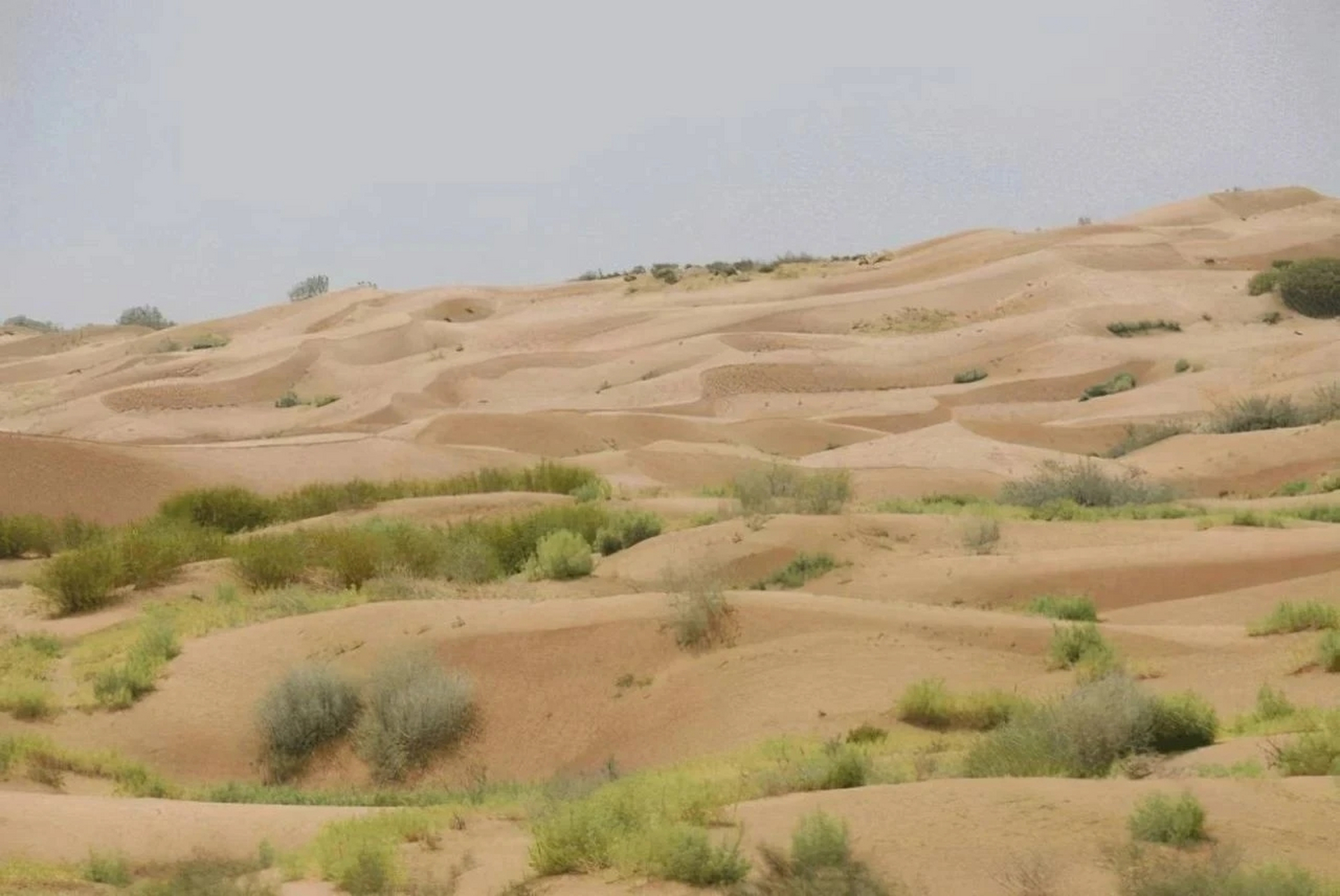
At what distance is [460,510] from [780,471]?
4582 millimetres

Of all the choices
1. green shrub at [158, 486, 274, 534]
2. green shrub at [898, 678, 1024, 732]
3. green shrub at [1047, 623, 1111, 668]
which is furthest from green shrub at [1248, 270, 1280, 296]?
green shrub at [898, 678, 1024, 732]

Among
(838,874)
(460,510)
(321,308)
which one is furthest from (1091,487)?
(321,308)

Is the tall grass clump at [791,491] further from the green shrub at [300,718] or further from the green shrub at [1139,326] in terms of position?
the green shrub at [1139,326]

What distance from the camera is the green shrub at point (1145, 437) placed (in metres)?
29.8

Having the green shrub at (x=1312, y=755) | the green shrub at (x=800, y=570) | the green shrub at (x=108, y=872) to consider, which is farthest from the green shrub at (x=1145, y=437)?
the green shrub at (x=108, y=872)

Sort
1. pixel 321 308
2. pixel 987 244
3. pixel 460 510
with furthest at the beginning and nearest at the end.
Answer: pixel 321 308 → pixel 987 244 → pixel 460 510

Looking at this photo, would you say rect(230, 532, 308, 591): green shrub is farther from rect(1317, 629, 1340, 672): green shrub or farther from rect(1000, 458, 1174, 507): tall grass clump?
rect(1317, 629, 1340, 672): green shrub

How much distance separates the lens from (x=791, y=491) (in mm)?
21422

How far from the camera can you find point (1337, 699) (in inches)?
410

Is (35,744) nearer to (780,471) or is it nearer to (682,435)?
(780,471)

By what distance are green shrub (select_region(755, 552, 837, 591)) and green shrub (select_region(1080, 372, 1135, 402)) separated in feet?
76.6

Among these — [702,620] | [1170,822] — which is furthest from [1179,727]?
[702,620]

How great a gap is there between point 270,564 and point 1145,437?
61.0ft

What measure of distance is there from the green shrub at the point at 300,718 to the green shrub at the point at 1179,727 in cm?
658
